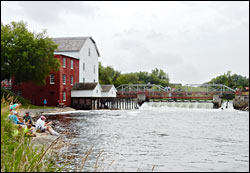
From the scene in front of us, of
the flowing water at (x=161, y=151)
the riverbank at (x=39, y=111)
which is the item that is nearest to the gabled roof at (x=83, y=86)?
the riverbank at (x=39, y=111)

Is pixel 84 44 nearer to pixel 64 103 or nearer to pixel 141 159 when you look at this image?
pixel 64 103

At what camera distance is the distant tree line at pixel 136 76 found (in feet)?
327

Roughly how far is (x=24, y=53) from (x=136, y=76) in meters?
85.5

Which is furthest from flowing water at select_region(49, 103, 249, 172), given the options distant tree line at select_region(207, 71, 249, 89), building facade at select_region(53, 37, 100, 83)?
distant tree line at select_region(207, 71, 249, 89)

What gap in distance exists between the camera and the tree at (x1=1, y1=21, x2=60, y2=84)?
42.1m

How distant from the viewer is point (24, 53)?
41594 mm

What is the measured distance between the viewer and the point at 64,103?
52469 mm

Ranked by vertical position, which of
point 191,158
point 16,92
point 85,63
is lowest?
point 191,158

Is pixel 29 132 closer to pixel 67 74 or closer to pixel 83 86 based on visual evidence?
pixel 67 74

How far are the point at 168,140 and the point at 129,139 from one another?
2385mm

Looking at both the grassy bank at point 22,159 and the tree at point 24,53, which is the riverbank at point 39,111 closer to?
the tree at point 24,53

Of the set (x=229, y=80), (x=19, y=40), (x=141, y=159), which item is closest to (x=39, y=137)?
(x=141, y=159)

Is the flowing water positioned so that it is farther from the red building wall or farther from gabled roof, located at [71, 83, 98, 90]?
gabled roof, located at [71, 83, 98, 90]

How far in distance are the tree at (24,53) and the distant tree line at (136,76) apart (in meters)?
50.2
